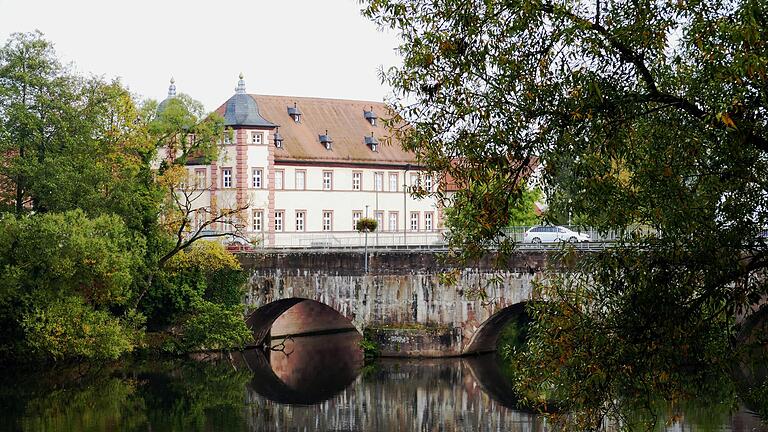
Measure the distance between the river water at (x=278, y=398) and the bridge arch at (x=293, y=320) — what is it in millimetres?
2141

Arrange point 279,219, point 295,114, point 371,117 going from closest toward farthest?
point 279,219 < point 295,114 < point 371,117

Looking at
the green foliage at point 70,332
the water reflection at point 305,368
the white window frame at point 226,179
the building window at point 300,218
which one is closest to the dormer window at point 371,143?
the building window at point 300,218

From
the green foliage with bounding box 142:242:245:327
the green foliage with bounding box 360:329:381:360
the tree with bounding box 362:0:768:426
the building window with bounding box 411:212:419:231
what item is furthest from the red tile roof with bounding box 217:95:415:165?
the tree with bounding box 362:0:768:426

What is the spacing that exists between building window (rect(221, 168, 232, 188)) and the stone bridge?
53.4 ft

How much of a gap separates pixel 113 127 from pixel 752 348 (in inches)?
1049

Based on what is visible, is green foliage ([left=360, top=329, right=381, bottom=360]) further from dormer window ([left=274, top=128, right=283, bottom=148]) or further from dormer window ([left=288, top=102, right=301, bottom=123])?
dormer window ([left=288, top=102, right=301, bottom=123])

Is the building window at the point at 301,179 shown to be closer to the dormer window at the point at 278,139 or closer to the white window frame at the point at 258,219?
the dormer window at the point at 278,139

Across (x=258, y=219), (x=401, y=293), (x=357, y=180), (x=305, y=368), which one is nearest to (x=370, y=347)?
(x=401, y=293)

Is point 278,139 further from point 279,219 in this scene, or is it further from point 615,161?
point 615,161

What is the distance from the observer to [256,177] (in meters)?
52.0

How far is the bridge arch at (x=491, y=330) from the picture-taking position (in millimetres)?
32344

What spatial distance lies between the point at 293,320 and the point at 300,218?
43.3 ft

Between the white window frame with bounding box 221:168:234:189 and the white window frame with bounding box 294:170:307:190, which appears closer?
the white window frame with bounding box 221:168:234:189

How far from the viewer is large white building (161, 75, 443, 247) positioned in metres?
51.6
